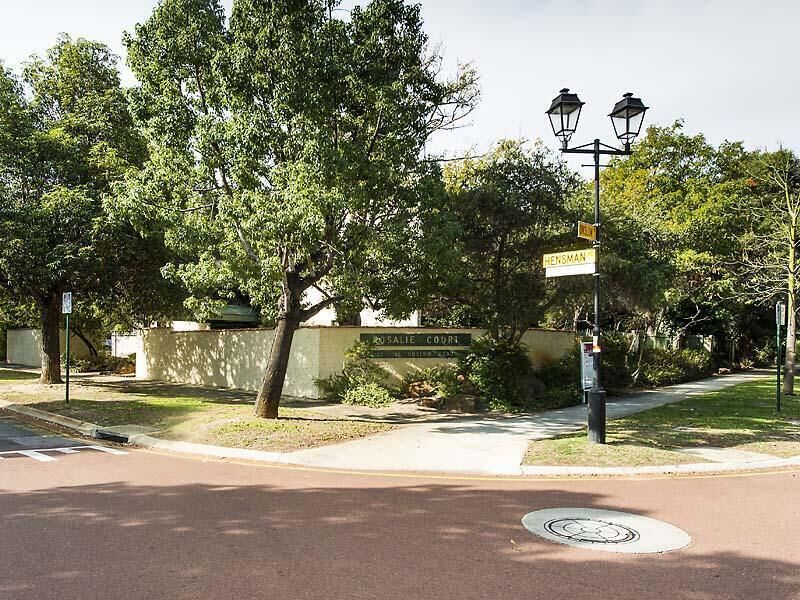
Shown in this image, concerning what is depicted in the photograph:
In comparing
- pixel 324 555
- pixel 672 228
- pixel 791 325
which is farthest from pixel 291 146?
pixel 672 228

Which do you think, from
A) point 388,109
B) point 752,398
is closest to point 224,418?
point 388,109

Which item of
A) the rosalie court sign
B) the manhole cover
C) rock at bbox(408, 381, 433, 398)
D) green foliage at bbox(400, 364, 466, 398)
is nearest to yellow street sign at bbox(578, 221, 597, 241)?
the manhole cover

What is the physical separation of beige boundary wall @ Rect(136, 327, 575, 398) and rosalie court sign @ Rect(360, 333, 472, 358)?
11 cm

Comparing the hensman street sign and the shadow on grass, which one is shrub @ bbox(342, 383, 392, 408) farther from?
the shadow on grass

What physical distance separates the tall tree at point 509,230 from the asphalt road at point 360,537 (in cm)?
840

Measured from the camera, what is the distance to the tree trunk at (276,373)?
13.6m

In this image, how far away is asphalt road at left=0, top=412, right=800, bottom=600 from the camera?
476 cm

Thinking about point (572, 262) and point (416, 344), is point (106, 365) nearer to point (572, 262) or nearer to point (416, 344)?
point (416, 344)

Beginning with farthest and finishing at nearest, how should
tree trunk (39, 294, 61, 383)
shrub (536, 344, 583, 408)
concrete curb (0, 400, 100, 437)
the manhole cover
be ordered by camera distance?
tree trunk (39, 294, 61, 383) < shrub (536, 344, 583, 408) < concrete curb (0, 400, 100, 437) < the manhole cover

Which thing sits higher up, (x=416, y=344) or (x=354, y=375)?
(x=416, y=344)

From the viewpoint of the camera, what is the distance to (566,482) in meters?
8.61

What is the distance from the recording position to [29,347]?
36750mm

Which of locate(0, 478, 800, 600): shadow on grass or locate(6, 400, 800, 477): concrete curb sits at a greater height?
locate(0, 478, 800, 600): shadow on grass

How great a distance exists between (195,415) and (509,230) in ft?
29.1
